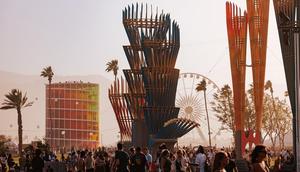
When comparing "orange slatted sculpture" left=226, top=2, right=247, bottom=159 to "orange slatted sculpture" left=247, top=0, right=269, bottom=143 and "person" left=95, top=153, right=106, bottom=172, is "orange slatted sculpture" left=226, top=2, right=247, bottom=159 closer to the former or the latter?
"orange slatted sculpture" left=247, top=0, right=269, bottom=143

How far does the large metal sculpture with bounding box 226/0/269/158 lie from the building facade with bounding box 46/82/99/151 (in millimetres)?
117111

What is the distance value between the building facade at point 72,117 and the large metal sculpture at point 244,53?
384 ft

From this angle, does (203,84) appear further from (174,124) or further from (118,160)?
(118,160)

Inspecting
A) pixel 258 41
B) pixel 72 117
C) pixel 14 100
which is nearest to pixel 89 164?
pixel 258 41

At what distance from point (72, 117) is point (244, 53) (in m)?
120

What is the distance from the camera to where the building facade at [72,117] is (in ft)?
539

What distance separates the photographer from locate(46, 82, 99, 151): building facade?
6471 inches

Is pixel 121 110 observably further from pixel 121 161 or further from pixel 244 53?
pixel 121 161

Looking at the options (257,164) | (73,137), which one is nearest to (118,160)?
(257,164)

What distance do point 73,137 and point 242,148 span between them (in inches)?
4678

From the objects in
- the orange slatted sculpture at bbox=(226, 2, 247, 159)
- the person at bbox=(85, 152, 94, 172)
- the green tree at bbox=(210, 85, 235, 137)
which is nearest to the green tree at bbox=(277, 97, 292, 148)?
the green tree at bbox=(210, 85, 235, 137)

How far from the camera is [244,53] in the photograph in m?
48.6

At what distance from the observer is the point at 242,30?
48.2 meters

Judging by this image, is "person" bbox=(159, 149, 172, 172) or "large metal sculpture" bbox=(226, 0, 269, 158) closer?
"person" bbox=(159, 149, 172, 172)
